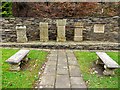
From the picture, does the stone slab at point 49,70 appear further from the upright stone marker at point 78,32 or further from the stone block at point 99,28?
the stone block at point 99,28

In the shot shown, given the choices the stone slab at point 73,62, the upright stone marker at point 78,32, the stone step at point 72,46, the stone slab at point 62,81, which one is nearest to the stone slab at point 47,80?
the stone slab at point 62,81

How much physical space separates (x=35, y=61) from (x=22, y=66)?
61 centimetres

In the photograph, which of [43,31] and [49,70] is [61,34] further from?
[49,70]

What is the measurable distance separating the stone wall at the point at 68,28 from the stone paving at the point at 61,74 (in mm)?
3194

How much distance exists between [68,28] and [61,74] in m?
4.86

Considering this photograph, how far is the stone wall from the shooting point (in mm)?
9273

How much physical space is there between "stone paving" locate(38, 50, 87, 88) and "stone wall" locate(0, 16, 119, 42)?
10.5 ft

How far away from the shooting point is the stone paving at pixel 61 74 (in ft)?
13.6

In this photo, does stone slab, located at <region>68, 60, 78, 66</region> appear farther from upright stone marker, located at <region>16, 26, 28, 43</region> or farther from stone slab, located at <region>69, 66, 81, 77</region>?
upright stone marker, located at <region>16, 26, 28, 43</region>

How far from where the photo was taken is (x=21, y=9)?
447 inches

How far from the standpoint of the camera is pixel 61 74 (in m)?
4.79

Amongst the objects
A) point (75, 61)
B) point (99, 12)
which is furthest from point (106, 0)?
point (75, 61)

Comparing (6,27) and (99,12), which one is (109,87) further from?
(99,12)

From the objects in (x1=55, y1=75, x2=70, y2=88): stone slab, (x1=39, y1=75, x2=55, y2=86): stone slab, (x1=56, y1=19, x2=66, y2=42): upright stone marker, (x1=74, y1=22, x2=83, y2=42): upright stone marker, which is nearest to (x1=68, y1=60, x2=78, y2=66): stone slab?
(x1=55, y1=75, x2=70, y2=88): stone slab
